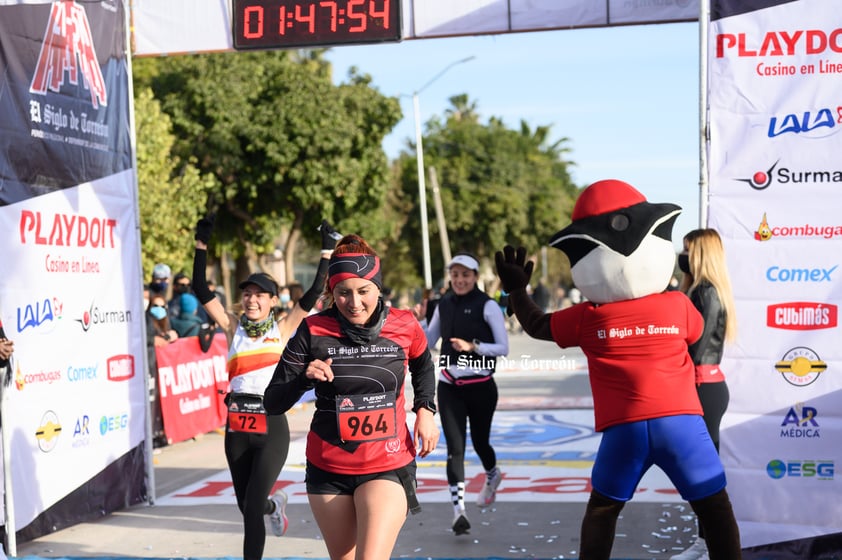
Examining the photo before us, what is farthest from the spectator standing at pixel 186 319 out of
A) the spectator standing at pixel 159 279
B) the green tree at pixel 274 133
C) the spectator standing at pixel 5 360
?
the green tree at pixel 274 133

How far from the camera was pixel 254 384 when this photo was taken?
6598mm

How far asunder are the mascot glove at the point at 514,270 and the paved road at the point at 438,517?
2.46 metres

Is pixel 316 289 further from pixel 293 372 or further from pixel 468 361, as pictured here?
pixel 468 361

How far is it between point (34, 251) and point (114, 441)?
1.93 metres

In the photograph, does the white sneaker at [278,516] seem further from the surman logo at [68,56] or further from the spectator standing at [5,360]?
the surman logo at [68,56]

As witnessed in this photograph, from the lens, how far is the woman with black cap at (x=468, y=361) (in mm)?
8070

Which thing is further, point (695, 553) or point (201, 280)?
point (695, 553)

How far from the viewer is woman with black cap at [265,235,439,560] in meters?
4.78

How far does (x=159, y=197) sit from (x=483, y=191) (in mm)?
34441

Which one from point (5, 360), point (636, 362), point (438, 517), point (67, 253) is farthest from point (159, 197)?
point (636, 362)

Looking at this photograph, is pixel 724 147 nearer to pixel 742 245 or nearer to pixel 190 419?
pixel 742 245

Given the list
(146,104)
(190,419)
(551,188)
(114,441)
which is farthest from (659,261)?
(551,188)

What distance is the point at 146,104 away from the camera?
94.1 feet

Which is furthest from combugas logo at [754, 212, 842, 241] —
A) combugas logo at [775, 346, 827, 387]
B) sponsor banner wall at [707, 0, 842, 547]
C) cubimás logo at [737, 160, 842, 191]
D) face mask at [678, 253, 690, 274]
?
combugas logo at [775, 346, 827, 387]
